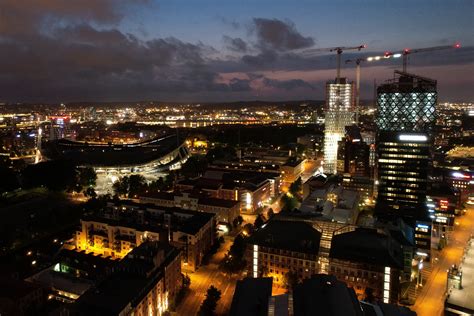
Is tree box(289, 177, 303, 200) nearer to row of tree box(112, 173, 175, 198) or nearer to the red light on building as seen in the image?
the red light on building

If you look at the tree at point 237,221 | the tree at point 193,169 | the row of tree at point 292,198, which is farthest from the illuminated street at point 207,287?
the tree at point 193,169

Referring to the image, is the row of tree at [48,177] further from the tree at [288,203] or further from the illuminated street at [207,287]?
the illuminated street at [207,287]

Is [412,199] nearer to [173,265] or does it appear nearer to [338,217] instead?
[338,217]

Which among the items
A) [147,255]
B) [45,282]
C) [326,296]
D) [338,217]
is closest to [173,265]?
[147,255]

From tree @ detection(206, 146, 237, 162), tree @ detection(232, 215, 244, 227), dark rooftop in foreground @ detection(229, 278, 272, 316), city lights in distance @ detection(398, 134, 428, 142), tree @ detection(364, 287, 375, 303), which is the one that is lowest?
tree @ detection(364, 287, 375, 303)

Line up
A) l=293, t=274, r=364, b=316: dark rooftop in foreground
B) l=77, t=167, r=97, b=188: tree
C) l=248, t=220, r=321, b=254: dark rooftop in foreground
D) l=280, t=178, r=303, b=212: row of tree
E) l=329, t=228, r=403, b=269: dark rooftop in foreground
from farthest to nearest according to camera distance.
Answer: l=77, t=167, r=97, b=188: tree < l=280, t=178, r=303, b=212: row of tree < l=248, t=220, r=321, b=254: dark rooftop in foreground < l=329, t=228, r=403, b=269: dark rooftop in foreground < l=293, t=274, r=364, b=316: dark rooftop in foreground

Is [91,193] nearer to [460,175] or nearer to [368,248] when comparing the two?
[368,248]

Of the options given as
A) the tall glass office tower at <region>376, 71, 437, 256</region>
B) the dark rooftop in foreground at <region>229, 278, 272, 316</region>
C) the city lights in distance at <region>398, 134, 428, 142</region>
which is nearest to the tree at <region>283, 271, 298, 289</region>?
the dark rooftop in foreground at <region>229, 278, 272, 316</region>
